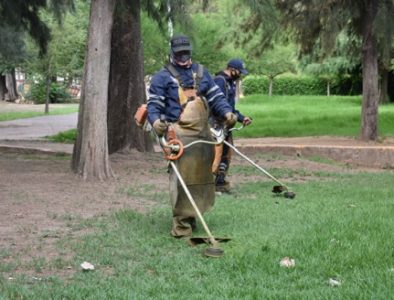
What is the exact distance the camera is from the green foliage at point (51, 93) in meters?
50.9

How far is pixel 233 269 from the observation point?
5.38 m

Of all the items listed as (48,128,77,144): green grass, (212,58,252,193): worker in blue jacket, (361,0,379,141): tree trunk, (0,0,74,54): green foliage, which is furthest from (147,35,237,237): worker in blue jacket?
(48,128,77,144): green grass

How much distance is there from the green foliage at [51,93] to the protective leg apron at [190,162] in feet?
147

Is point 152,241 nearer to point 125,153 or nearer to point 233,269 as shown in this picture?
point 233,269

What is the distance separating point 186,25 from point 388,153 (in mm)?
5763

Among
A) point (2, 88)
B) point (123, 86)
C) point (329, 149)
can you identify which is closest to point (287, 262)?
point (123, 86)

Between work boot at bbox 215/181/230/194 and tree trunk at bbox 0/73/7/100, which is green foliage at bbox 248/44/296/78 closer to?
tree trunk at bbox 0/73/7/100

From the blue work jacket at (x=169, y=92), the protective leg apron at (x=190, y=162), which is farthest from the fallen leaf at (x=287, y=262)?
the blue work jacket at (x=169, y=92)

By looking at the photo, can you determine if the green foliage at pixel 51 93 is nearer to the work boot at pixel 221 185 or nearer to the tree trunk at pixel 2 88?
the tree trunk at pixel 2 88

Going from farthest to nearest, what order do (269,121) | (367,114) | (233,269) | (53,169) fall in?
(269,121), (367,114), (53,169), (233,269)

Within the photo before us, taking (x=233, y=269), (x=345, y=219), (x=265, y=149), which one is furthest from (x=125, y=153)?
(x=233, y=269)

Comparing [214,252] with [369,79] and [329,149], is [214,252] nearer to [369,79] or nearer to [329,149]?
[329,149]

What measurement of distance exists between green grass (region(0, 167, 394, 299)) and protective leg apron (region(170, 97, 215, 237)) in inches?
9.5

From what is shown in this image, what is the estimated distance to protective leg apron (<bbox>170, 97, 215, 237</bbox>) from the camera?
262 inches
